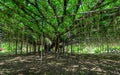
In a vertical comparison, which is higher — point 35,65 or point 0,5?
point 0,5

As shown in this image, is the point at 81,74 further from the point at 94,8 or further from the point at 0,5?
the point at 0,5

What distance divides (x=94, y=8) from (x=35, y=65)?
2.94 metres

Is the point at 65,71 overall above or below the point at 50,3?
below

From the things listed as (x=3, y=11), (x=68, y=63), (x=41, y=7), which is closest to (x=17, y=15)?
(x=3, y=11)

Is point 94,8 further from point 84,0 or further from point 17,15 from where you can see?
point 17,15

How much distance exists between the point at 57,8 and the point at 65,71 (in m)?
2.08

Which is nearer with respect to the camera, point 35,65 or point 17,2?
point 17,2

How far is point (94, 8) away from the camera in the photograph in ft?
20.6

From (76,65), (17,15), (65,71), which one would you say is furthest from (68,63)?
(17,15)

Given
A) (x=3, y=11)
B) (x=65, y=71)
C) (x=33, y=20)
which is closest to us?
(x=65, y=71)

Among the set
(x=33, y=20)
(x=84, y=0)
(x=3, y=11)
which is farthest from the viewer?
(x=33, y=20)

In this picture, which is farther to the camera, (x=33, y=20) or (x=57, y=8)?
(x=33, y=20)

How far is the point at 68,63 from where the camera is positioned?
7.50m

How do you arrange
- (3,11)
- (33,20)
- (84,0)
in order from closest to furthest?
(84,0)
(3,11)
(33,20)
